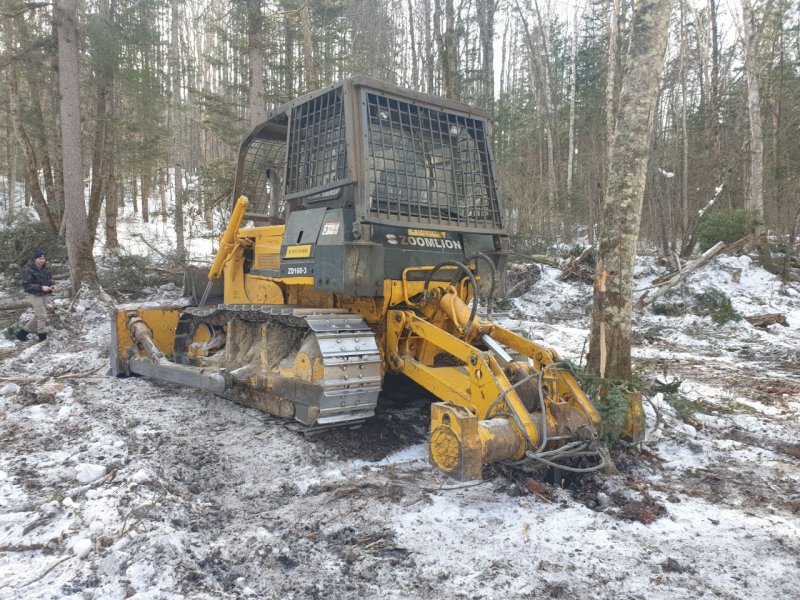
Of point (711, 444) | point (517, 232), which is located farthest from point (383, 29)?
point (711, 444)

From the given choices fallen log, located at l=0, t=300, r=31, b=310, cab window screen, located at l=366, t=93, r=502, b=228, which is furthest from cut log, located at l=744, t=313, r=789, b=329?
fallen log, located at l=0, t=300, r=31, b=310

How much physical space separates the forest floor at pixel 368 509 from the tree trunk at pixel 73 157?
22.7 ft

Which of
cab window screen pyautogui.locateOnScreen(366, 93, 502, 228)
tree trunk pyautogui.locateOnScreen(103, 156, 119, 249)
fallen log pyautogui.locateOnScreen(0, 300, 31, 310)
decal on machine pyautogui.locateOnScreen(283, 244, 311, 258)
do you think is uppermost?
tree trunk pyautogui.locateOnScreen(103, 156, 119, 249)

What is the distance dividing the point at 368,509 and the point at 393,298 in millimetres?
1923

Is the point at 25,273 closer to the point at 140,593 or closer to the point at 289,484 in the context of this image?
the point at 289,484

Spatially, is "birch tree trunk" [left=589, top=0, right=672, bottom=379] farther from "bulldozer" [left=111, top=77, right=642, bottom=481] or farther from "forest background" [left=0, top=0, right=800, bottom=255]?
"forest background" [left=0, top=0, right=800, bottom=255]

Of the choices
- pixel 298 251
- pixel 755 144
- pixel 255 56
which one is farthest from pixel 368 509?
pixel 755 144

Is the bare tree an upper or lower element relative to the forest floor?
upper

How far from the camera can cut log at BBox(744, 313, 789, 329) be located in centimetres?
1038

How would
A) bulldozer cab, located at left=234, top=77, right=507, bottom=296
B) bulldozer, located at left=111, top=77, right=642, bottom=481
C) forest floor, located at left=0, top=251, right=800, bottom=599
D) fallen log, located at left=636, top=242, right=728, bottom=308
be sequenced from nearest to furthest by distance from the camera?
forest floor, located at left=0, top=251, right=800, bottom=599
bulldozer, located at left=111, top=77, right=642, bottom=481
bulldozer cab, located at left=234, top=77, right=507, bottom=296
fallen log, located at left=636, top=242, right=728, bottom=308

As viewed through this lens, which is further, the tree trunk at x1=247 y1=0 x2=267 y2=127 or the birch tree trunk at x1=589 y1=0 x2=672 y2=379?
the tree trunk at x1=247 y1=0 x2=267 y2=127

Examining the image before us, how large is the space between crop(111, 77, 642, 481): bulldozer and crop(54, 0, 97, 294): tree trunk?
768 cm

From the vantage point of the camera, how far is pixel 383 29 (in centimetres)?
2072

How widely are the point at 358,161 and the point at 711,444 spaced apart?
3706 mm
